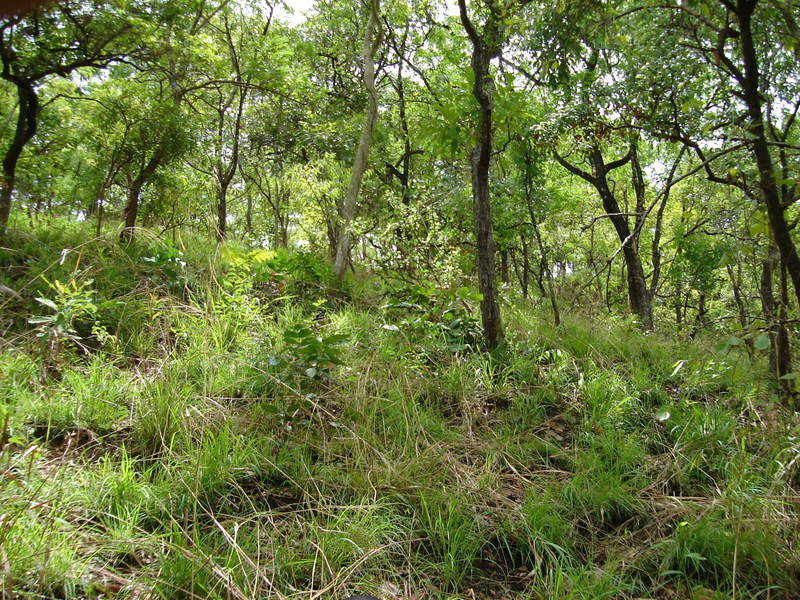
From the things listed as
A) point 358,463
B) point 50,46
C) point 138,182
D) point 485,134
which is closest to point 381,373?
point 358,463

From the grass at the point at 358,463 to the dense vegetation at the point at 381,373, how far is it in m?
0.02

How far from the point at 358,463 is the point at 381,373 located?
3.14ft

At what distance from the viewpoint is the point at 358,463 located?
289 centimetres

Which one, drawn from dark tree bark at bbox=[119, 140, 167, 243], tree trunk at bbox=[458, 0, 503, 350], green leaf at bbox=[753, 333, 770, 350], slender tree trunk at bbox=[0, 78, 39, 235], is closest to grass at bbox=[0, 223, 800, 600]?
tree trunk at bbox=[458, 0, 503, 350]

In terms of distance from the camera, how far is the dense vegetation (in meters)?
2.33

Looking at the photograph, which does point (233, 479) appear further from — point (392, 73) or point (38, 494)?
point (392, 73)

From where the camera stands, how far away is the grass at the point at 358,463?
7.30ft

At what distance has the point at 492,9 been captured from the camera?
393 cm

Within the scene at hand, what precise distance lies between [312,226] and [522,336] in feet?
19.4

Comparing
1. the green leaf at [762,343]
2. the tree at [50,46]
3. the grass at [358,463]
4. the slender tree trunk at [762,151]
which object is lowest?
the grass at [358,463]

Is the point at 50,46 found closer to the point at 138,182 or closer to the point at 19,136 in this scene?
the point at 19,136

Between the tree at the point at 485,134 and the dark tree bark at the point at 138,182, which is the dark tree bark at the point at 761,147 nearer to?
the tree at the point at 485,134

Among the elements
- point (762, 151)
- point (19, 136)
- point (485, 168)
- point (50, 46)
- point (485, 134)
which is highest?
point (50, 46)

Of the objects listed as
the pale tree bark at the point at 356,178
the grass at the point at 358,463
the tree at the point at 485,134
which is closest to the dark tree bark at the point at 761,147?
the grass at the point at 358,463
